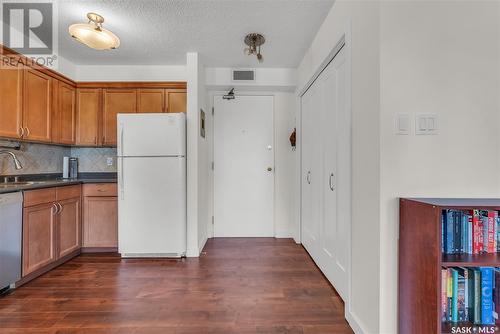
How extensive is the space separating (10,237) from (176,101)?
2146mm

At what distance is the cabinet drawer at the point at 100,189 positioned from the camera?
3117mm

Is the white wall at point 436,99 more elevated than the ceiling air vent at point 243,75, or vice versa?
the ceiling air vent at point 243,75

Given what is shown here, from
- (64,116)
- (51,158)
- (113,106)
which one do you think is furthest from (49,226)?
(113,106)

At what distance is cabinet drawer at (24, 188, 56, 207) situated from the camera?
7.50 ft

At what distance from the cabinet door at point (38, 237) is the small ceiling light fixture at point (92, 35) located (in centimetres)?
155

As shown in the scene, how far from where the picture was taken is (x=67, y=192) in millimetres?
2832

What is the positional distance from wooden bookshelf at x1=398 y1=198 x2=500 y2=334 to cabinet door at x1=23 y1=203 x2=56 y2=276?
2.91 meters

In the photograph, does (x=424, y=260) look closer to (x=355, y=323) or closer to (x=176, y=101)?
(x=355, y=323)

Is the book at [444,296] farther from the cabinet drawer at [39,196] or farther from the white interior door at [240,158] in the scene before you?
the cabinet drawer at [39,196]

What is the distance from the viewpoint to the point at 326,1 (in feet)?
6.87

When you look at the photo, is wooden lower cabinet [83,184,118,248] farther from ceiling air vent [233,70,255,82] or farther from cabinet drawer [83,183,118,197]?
ceiling air vent [233,70,255,82]

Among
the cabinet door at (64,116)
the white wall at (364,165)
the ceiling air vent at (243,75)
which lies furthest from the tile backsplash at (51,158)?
the white wall at (364,165)

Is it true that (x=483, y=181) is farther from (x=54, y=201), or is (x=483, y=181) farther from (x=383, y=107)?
(x=54, y=201)

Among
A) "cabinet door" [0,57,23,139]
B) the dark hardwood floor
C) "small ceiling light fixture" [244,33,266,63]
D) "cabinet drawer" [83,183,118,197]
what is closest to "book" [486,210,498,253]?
the dark hardwood floor
